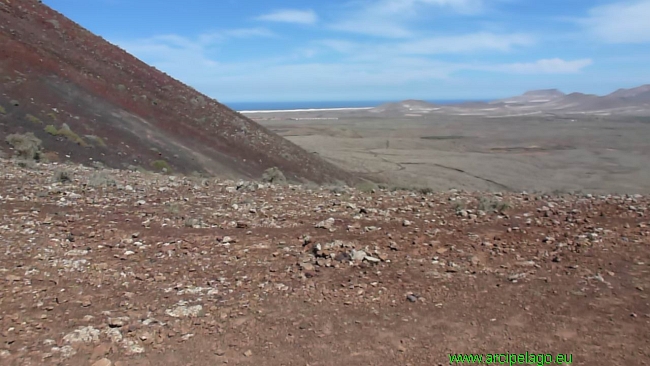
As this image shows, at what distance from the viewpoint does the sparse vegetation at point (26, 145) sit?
1553 centimetres

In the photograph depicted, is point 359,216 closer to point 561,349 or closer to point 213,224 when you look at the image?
point 213,224

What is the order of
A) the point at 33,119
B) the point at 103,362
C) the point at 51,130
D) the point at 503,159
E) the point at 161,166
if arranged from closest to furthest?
1. the point at 103,362
2. the point at 51,130
3. the point at 33,119
4. the point at 161,166
5. the point at 503,159

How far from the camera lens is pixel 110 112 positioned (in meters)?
23.3

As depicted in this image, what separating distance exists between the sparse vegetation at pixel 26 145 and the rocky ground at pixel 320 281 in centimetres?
707

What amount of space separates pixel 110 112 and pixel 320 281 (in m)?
20.1

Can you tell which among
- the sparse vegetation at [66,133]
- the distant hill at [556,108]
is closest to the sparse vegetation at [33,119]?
the sparse vegetation at [66,133]

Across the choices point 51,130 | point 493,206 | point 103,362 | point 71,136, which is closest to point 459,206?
point 493,206

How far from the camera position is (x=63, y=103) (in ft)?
71.4

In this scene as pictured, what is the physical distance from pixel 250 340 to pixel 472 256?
3216mm

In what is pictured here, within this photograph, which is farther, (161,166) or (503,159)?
(503,159)

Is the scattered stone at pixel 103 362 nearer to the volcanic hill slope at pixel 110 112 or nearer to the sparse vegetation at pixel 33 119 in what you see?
the volcanic hill slope at pixel 110 112

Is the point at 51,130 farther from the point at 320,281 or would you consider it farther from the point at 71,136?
the point at 320,281

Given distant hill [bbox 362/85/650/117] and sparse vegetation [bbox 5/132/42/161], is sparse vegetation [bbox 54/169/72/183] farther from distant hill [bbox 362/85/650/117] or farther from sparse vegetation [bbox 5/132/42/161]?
distant hill [bbox 362/85/650/117]

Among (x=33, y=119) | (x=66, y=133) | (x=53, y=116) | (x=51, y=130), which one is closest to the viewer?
(x=51, y=130)
